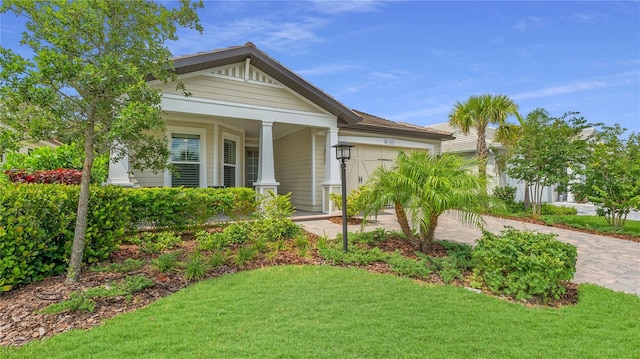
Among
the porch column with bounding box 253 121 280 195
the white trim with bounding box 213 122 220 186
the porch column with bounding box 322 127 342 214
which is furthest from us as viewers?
the porch column with bounding box 322 127 342 214

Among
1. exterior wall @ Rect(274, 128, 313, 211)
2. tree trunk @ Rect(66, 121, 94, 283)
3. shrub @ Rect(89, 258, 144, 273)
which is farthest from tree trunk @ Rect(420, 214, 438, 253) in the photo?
exterior wall @ Rect(274, 128, 313, 211)

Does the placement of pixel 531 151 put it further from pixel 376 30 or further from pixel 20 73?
pixel 20 73

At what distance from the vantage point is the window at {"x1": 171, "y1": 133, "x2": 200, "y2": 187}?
8.59m

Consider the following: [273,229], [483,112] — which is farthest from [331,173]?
[483,112]

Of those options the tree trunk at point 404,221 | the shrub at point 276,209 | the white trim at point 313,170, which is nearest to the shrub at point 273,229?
the shrub at point 276,209

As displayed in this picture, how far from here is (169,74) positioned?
4238 mm

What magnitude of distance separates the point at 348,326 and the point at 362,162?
8.57 meters

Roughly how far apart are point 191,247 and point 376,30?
26.2 feet

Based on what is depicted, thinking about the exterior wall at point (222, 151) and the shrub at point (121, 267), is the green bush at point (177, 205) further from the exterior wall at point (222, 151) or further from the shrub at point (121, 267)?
the exterior wall at point (222, 151)

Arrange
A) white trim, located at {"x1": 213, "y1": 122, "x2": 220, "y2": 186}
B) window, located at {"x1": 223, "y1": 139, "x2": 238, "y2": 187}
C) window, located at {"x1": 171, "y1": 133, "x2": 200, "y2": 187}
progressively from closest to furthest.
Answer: window, located at {"x1": 171, "y1": 133, "x2": 200, "y2": 187}
white trim, located at {"x1": 213, "y1": 122, "x2": 220, "y2": 186}
window, located at {"x1": 223, "y1": 139, "x2": 238, "y2": 187}

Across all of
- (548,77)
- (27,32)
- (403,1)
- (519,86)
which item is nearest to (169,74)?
(27,32)

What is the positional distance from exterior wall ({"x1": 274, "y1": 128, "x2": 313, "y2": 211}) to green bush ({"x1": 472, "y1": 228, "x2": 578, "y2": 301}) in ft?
21.9

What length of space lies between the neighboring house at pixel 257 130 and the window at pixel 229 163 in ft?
0.10

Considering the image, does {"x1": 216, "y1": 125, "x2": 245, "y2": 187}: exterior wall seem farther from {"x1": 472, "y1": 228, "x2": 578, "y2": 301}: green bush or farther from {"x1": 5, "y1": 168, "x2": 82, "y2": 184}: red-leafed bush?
{"x1": 472, "y1": 228, "x2": 578, "y2": 301}: green bush
